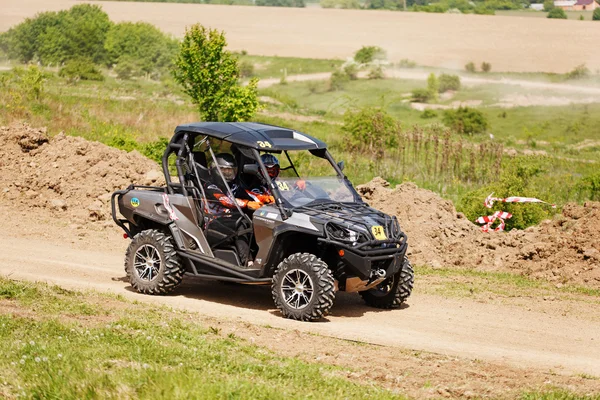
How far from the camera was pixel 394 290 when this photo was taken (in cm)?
1329

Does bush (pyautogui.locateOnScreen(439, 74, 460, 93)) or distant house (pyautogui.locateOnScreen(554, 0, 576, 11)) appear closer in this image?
bush (pyautogui.locateOnScreen(439, 74, 460, 93))

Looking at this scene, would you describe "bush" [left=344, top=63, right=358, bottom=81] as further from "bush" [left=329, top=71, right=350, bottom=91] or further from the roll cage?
the roll cage

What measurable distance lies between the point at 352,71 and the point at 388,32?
14.5 metres

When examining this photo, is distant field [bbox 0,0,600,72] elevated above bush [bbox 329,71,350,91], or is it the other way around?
distant field [bbox 0,0,600,72]

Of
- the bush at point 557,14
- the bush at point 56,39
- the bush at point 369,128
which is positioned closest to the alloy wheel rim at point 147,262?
the bush at point 369,128

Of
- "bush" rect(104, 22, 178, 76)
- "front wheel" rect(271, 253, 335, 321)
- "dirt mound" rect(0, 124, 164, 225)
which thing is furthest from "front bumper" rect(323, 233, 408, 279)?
"bush" rect(104, 22, 178, 76)

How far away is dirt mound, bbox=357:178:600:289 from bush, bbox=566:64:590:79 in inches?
2280

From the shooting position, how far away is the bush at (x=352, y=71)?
3049 inches

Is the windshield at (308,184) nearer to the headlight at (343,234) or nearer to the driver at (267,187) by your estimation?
the driver at (267,187)

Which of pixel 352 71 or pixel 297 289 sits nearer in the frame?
pixel 297 289

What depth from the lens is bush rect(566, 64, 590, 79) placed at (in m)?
74.1

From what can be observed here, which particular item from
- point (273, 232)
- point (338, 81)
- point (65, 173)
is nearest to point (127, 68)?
point (338, 81)

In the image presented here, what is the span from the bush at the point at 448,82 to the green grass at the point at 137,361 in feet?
211

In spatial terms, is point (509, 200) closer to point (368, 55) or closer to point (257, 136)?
point (257, 136)
